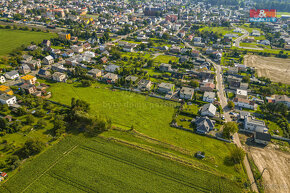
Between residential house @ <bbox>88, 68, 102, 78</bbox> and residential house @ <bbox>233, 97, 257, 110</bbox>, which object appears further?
residential house @ <bbox>88, 68, 102, 78</bbox>

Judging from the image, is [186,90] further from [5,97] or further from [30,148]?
[5,97]

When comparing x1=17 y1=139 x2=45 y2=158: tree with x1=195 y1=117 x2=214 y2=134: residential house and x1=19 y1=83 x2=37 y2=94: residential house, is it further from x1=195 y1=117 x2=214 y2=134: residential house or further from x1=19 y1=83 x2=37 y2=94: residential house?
x1=195 y1=117 x2=214 y2=134: residential house

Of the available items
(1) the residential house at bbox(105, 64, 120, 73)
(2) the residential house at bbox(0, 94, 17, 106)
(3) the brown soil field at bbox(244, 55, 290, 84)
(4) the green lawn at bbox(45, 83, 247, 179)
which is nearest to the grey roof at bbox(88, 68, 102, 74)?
(1) the residential house at bbox(105, 64, 120, 73)

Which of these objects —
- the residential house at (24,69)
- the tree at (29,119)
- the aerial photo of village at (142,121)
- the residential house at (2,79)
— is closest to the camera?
the aerial photo of village at (142,121)

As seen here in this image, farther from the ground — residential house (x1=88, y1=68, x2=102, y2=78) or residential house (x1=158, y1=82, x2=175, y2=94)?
residential house (x1=88, y1=68, x2=102, y2=78)

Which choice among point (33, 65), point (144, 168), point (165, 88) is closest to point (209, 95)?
point (165, 88)

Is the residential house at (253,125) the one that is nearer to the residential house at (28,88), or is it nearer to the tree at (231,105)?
the tree at (231,105)

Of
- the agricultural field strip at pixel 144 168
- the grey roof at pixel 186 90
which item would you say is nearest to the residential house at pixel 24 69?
the agricultural field strip at pixel 144 168
